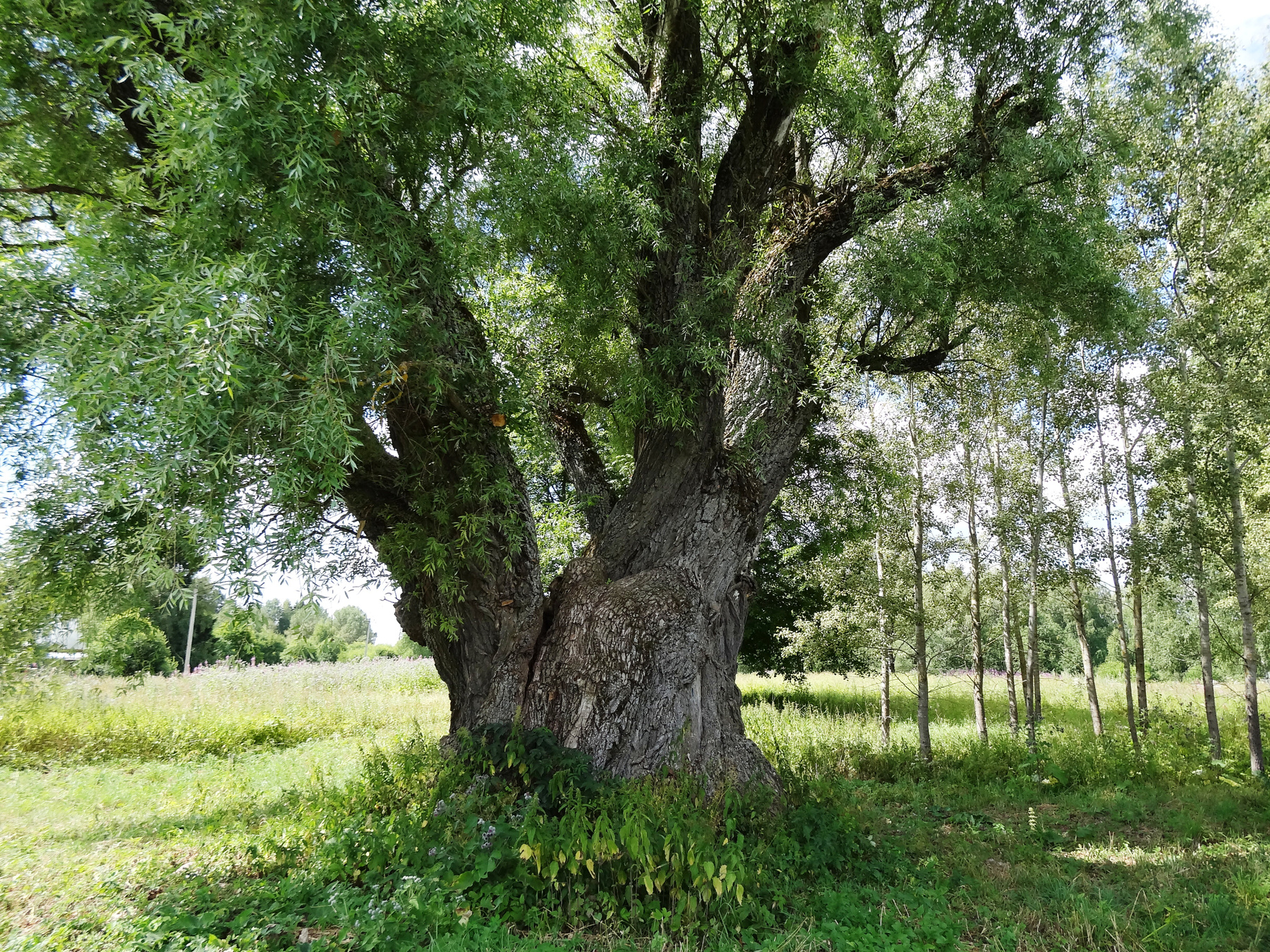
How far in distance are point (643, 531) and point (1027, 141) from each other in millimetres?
Result: 5101

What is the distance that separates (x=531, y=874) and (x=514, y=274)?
5.66 m

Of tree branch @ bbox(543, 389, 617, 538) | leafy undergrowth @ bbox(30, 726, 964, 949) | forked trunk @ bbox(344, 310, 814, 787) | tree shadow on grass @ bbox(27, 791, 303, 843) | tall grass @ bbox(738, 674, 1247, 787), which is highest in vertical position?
tree branch @ bbox(543, 389, 617, 538)

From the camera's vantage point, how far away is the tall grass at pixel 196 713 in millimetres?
8961

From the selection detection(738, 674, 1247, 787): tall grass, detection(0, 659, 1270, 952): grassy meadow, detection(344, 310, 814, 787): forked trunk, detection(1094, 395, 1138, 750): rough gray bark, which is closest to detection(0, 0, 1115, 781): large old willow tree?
detection(344, 310, 814, 787): forked trunk

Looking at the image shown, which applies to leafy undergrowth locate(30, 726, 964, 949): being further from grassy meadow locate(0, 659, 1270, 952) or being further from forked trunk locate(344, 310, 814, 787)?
forked trunk locate(344, 310, 814, 787)

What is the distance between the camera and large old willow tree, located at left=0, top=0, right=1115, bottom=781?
325 cm

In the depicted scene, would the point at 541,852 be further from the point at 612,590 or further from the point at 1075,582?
the point at 1075,582

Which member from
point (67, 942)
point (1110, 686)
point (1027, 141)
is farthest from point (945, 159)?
point (1110, 686)

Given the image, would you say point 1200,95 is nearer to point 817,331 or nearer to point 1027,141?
point 1027,141

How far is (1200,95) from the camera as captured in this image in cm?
975

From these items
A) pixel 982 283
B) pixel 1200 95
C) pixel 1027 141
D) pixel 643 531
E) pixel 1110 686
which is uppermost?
pixel 1200 95

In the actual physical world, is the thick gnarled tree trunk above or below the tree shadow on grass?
above

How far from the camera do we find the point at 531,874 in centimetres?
405

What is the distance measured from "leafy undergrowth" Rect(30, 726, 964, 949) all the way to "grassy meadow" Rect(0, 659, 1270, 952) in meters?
0.02
